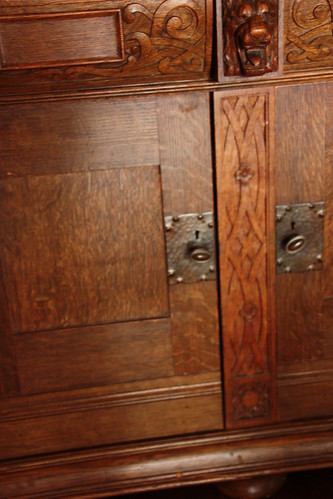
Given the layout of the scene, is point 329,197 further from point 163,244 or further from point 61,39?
point 61,39

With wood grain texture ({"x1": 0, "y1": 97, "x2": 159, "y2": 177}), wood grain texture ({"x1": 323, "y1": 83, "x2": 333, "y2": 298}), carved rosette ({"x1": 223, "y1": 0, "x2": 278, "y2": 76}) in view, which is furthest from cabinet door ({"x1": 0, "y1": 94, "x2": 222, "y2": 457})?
wood grain texture ({"x1": 323, "y1": 83, "x2": 333, "y2": 298})

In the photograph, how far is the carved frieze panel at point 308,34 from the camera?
100 cm

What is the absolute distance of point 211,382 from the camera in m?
1.25

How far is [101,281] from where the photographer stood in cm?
116

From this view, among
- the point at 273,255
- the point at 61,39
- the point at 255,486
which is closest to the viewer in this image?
the point at 61,39

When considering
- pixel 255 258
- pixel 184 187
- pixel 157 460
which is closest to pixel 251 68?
pixel 184 187

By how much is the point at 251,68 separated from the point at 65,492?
0.91m

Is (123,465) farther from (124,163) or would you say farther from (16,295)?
(124,163)

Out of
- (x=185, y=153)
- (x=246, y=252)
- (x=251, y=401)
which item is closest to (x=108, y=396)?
(x=251, y=401)

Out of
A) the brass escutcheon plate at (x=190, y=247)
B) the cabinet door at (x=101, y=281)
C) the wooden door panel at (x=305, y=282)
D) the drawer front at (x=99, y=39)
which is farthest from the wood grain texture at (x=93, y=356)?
the drawer front at (x=99, y=39)

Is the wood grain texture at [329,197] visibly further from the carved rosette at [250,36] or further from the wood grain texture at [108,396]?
the wood grain texture at [108,396]

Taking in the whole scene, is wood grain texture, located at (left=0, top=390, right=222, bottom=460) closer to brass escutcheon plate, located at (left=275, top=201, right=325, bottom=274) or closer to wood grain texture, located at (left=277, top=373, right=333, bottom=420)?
wood grain texture, located at (left=277, top=373, right=333, bottom=420)

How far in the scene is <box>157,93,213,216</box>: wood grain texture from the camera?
1.07 meters

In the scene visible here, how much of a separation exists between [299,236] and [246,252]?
0.35 feet
